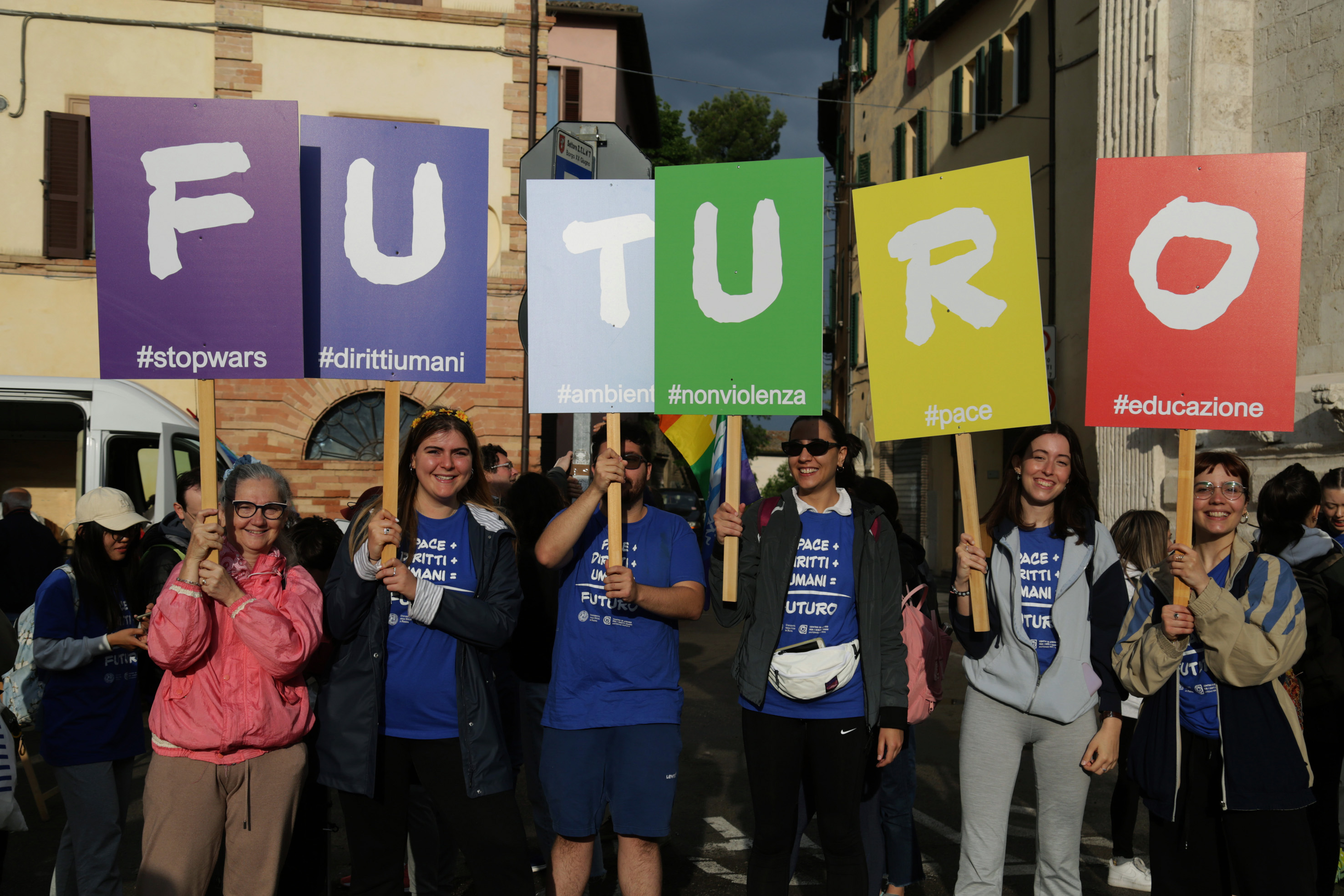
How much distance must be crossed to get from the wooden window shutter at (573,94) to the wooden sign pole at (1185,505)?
20042 mm

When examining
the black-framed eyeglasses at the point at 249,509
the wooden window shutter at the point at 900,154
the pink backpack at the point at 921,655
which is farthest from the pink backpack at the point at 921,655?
the wooden window shutter at the point at 900,154

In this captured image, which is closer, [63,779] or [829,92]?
[63,779]

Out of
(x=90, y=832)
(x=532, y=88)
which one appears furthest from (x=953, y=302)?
(x=532, y=88)

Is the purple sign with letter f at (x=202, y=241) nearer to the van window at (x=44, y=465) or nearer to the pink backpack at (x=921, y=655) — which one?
the pink backpack at (x=921, y=655)

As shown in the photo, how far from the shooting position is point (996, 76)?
18547 mm

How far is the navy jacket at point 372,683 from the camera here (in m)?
3.50

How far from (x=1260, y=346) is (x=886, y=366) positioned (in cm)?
125

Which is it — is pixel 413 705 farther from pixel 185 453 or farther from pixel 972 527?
pixel 185 453

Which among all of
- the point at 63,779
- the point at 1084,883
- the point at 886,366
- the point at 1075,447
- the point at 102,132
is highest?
the point at 102,132

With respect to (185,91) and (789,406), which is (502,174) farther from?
(789,406)

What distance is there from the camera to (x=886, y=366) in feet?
13.1

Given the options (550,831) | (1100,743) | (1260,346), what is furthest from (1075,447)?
(550,831)

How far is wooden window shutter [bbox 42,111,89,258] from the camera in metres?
15.3

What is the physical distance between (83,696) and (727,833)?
310 cm
